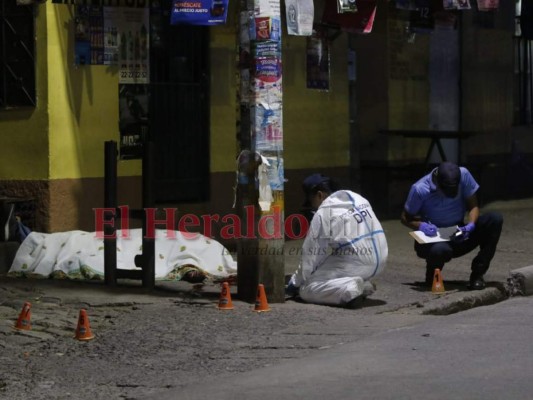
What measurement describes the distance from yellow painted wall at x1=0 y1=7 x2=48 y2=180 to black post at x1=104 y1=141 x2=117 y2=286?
169cm

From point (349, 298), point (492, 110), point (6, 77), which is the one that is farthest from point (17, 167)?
point (492, 110)

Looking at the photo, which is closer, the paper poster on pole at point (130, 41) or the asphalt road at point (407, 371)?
the asphalt road at point (407, 371)

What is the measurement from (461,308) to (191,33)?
198 inches

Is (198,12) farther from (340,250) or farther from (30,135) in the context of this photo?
(340,250)

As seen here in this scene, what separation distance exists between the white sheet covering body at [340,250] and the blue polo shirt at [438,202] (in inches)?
39.2

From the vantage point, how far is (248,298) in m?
9.70

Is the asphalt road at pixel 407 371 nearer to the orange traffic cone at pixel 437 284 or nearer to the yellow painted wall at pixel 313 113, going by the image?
the orange traffic cone at pixel 437 284

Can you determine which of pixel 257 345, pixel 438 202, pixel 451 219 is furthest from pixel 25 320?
pixel 451 219

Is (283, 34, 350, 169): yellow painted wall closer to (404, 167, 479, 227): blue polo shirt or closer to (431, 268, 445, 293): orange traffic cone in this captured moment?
(404, 167, 479, 227): blue polo shirt

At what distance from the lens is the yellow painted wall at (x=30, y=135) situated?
1173cm

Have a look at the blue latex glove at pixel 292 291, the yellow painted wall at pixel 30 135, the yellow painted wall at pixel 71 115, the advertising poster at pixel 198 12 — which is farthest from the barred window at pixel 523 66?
the blue latex glove at pixel 292 291

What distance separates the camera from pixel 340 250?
9.52m

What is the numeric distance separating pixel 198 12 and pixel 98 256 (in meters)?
2.69

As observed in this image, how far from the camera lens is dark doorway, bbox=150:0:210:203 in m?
12.8
